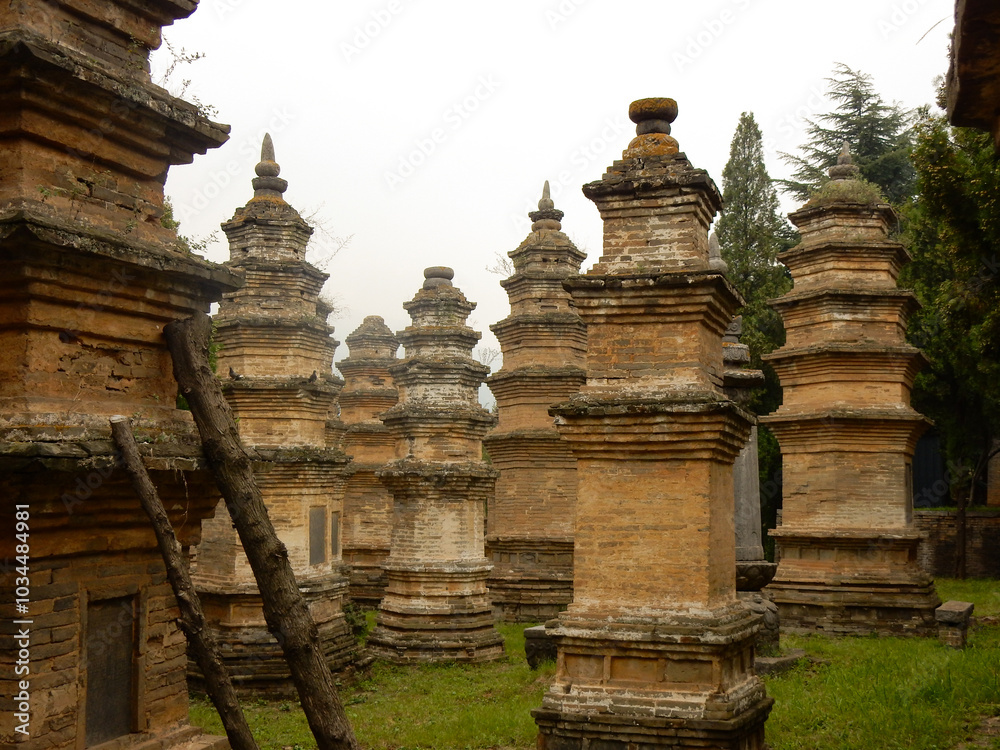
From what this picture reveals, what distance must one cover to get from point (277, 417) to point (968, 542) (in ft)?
66.1

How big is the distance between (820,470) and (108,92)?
13639 millimetres

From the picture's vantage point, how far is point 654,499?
8.84m

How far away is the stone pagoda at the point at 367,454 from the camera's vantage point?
2325cm

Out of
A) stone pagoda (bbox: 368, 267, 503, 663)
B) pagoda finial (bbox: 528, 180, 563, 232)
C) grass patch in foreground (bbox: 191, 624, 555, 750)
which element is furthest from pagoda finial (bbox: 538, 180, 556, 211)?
grass patch in foreground (bbox: 191, 624, 555, 750)

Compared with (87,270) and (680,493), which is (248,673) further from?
(87,270)

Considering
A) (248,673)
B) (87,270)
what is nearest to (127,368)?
(87,270)

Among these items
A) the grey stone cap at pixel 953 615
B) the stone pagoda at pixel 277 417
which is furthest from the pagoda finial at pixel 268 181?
the grey stone cap at pixel 953 615

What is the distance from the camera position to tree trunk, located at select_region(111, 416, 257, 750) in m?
5.17

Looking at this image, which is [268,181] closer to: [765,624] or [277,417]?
[277,417]

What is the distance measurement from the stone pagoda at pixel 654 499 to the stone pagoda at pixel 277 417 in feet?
19.1

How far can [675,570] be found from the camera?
866 centimetres

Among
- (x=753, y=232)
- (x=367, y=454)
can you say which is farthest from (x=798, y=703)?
(x=753, y=232)

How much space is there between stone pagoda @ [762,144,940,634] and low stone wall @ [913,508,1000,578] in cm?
1074

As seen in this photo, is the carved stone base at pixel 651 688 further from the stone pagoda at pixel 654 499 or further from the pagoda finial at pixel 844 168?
the pagoda finial at pixel 844 168
